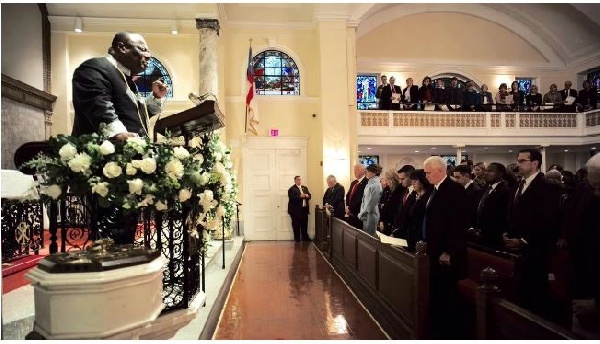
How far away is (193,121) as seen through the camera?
9.41ft

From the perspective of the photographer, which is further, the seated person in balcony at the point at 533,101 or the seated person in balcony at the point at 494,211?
the seated person in balcony at the point at 533,101

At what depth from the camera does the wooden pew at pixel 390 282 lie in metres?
3.33

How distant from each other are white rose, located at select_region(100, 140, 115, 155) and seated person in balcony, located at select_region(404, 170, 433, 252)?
2792 mm

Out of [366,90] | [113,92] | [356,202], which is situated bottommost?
[356,202]

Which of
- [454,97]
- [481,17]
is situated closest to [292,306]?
[454,97]

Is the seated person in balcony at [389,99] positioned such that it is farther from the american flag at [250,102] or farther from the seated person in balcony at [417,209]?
the seated person in balcony at [417,209]

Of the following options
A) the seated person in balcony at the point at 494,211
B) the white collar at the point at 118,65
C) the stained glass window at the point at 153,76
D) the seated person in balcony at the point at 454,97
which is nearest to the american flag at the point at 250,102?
the stained glass window at the point at 153,76

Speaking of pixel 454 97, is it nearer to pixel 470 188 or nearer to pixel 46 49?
pixel 470 188

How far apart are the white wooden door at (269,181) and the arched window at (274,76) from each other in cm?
142

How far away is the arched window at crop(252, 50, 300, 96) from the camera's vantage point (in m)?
11.4

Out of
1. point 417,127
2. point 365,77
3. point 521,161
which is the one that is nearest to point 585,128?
point 417,127

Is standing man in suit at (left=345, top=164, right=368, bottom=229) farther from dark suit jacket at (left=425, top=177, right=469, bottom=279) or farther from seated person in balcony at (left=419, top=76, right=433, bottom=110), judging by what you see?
seated person in balcony at (left=419, top=76, right=433, bottom=110)

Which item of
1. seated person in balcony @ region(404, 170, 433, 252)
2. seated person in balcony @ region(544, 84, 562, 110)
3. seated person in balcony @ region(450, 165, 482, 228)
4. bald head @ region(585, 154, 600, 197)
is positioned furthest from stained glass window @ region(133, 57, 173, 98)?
seated person in balcony @ region(544, 84, 562, 110)

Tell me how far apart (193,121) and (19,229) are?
2539 millimetres
